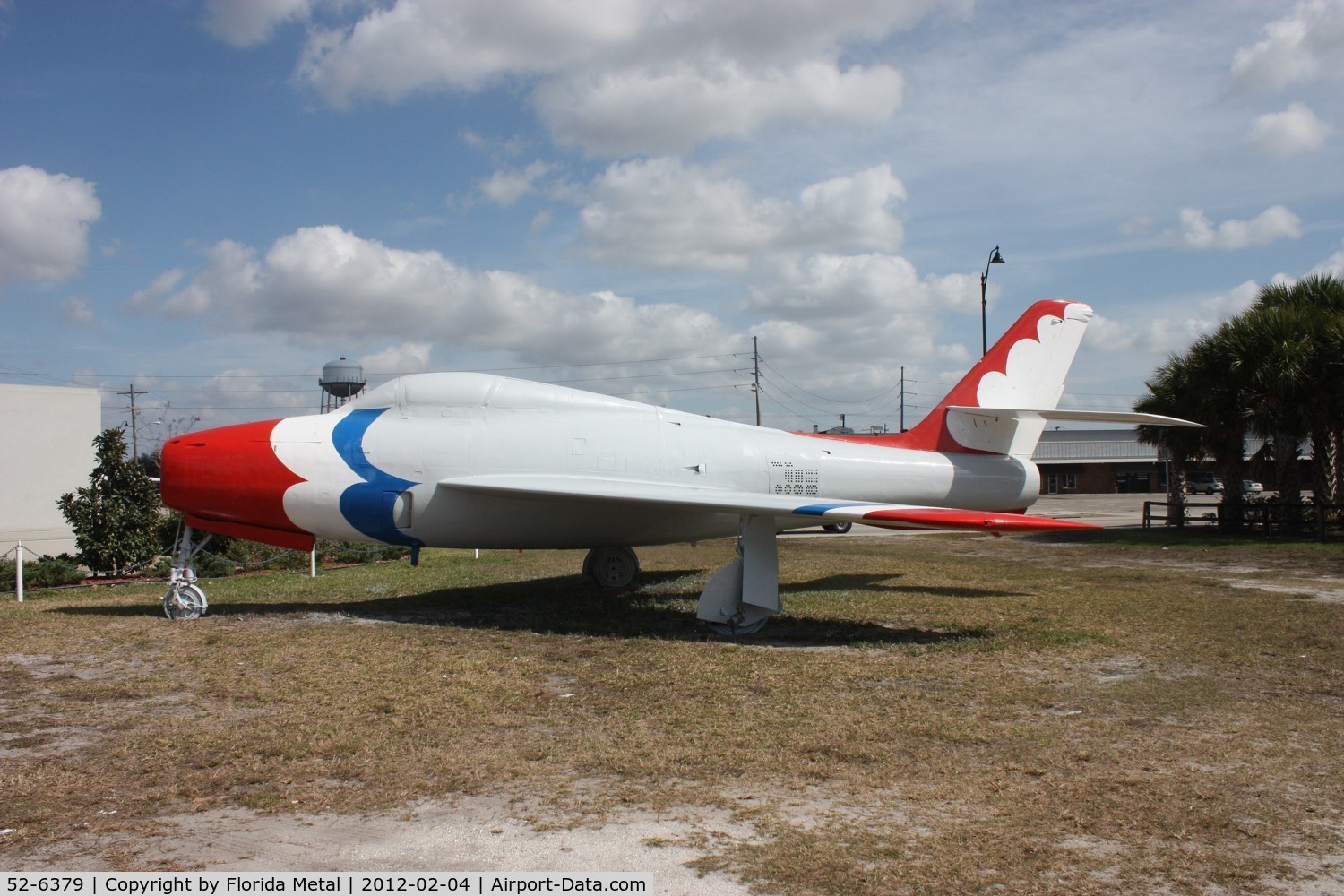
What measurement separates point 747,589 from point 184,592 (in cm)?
699

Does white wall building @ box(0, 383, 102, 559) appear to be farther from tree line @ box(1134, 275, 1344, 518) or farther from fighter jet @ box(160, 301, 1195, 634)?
tree line @ box(1134, 275, 1344, 518)

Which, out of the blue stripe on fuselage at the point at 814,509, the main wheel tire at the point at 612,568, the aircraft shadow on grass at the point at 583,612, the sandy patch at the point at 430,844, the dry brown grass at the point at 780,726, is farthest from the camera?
the main wheel tire at the point at 612,568

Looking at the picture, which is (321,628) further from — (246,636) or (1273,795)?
(1273,795)

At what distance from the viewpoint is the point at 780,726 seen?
21.5ft

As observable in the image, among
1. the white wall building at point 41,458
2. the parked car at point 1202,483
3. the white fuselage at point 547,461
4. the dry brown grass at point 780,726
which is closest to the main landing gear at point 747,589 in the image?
the dry brown grass at point 780,726

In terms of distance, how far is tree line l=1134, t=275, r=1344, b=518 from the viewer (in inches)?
925

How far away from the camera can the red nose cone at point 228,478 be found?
11.3 meters

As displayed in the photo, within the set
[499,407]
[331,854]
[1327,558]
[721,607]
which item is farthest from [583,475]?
[1327,558]

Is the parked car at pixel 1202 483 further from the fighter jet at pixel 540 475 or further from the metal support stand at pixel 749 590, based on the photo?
the metal support stand at pixel 749 590

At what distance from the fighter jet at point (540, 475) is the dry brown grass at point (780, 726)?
1.04 meters

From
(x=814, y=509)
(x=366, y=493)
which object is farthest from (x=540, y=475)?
(x=814, y=509)

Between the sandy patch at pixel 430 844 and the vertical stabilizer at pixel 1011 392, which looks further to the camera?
the vertical stabilizer at pixel 1011 392

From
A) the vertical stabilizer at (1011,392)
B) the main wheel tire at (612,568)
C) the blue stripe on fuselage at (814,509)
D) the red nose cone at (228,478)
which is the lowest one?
the main wheel tire at (612,568)

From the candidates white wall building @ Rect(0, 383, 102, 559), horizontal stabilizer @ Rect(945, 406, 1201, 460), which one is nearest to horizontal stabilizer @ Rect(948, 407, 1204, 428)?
horizontal stabilizer @ Rect(945, 406, 1201, 460)
